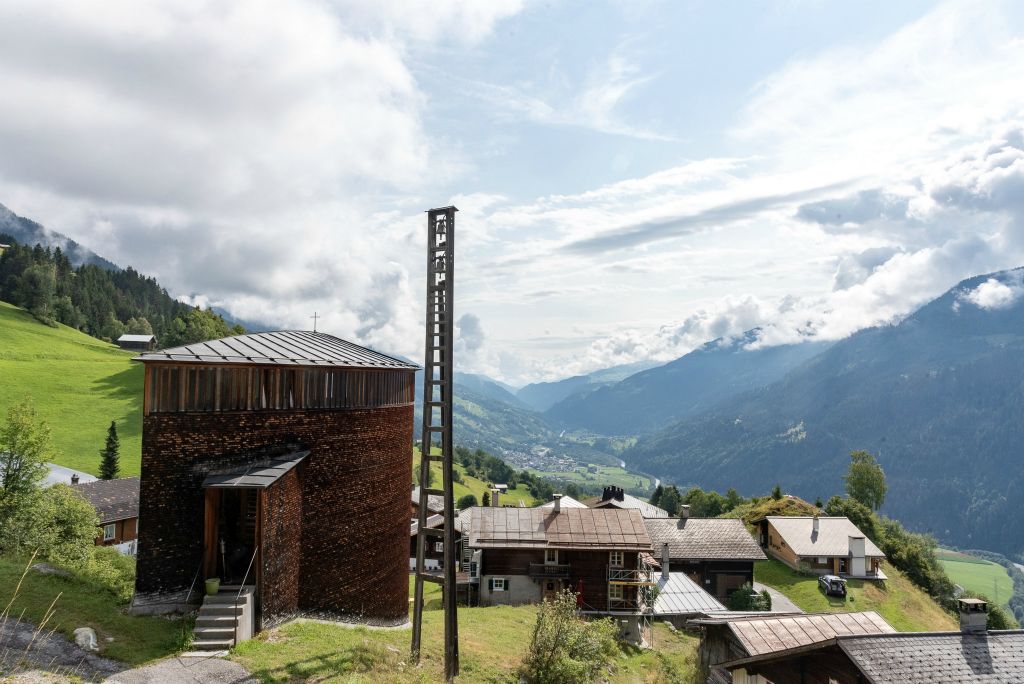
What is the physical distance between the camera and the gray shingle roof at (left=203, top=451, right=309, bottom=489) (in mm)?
18047

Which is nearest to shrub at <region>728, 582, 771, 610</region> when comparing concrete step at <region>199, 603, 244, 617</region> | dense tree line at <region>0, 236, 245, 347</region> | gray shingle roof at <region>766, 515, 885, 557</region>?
gray shingle roof at <region>766, 515, 885, 557</region>

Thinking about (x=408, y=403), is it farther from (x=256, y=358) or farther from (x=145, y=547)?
(x=145, y=547)

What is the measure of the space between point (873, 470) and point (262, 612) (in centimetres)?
10188

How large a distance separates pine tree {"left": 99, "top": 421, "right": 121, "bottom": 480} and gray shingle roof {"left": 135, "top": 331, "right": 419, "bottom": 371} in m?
63.7

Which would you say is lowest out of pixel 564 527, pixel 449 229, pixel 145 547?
pixel 564 527

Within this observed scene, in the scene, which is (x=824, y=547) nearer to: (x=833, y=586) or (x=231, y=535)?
(x=833, y=586)

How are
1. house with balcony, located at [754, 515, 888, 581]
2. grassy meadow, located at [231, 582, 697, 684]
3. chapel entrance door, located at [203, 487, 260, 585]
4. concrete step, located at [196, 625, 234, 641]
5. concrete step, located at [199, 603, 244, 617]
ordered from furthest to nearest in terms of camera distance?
1. house with balcony, located at [754, 515, 888, 581]
2. chapel entrance door, located at [203, 487, 260, 585]
3. concrete step, located at [199, 603, 244, 617]
4. concrete step, located at [196, 625, 234, 641]
5. grassy meadow, located at [231, 582, 697, 684]

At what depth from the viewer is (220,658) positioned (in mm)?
16250

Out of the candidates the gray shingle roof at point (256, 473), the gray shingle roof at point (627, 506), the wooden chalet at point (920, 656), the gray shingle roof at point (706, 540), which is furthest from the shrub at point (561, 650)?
the gray shingle roof at point (627, 506)

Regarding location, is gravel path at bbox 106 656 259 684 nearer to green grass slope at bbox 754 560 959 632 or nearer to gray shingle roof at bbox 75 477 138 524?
gray shingle roof at bbox 75 477 138 524

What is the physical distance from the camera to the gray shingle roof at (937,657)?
659 inches

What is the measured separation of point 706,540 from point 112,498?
6174cm

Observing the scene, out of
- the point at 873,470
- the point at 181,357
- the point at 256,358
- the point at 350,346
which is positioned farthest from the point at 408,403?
the point at 873,470

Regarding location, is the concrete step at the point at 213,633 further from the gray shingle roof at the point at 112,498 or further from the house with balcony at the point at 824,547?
the house with balcony at the point at 824,547
